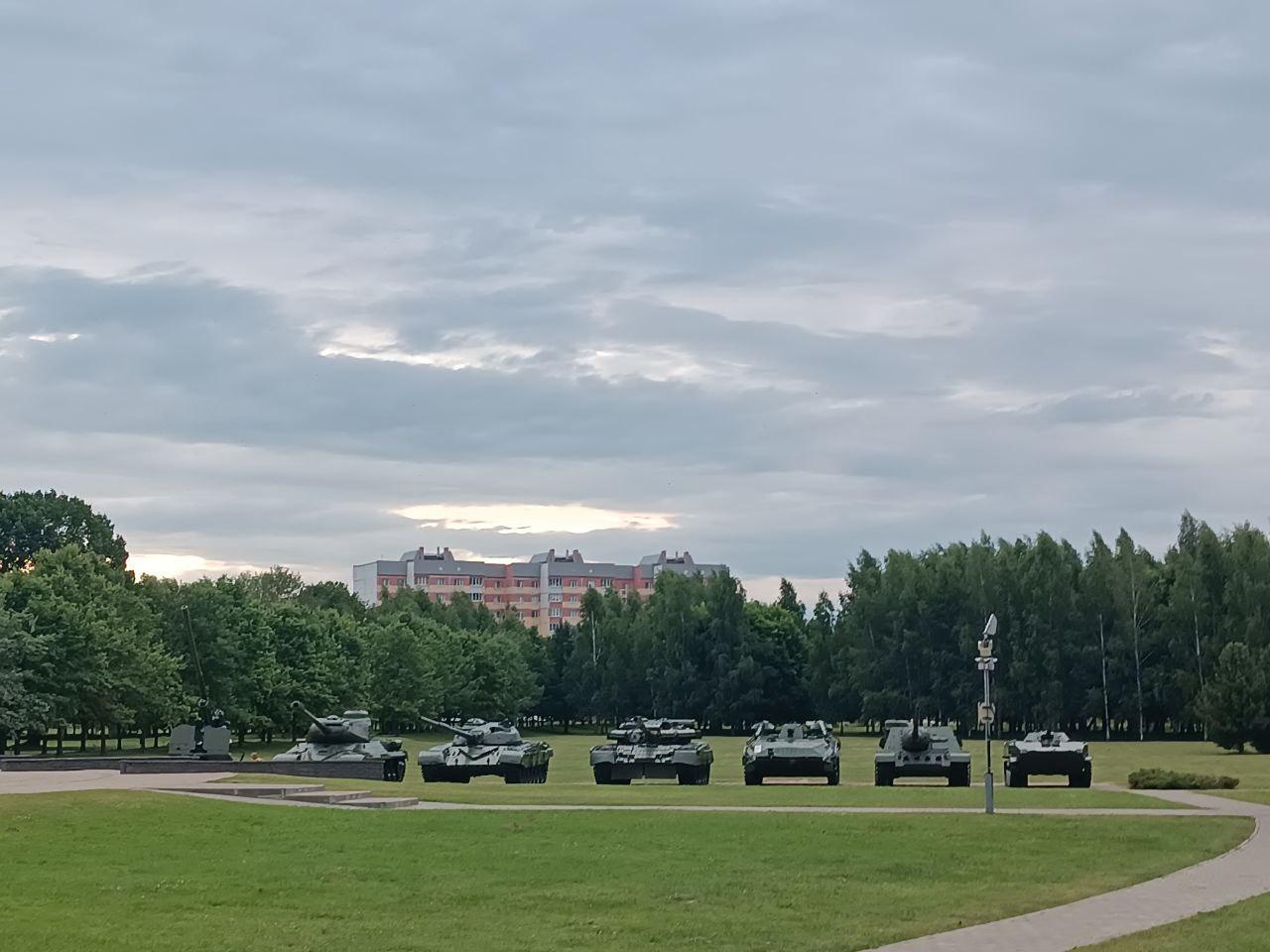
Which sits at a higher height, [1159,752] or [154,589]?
[154,589]

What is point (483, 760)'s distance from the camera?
4344 centimetres

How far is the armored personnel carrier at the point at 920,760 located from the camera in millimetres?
40281

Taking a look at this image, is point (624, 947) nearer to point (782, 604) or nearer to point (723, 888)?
Answer: point (723, 888)

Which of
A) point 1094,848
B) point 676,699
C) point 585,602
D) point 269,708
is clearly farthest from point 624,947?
point 585,602

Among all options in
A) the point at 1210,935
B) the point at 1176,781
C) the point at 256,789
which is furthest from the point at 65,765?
the point at 1210,935

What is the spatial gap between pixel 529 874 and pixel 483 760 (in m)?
24.5

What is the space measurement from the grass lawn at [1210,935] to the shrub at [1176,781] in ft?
71.3

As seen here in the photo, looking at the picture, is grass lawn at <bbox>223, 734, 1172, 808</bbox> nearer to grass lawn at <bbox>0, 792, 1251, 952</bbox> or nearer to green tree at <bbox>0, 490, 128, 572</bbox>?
grass lawn at <bbox>0, 792, 1251, 952</bbox>

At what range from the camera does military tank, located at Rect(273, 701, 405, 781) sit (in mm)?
43156

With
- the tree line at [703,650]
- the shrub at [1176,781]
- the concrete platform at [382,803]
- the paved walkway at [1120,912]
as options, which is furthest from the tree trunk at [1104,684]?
the paved walkway at [1120,912]

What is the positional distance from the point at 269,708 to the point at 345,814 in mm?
56693

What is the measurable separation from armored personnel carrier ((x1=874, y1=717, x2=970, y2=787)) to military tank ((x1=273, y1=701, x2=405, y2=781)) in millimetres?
11792

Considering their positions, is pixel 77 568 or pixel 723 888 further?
pixel 77 568

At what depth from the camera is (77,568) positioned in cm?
7450
